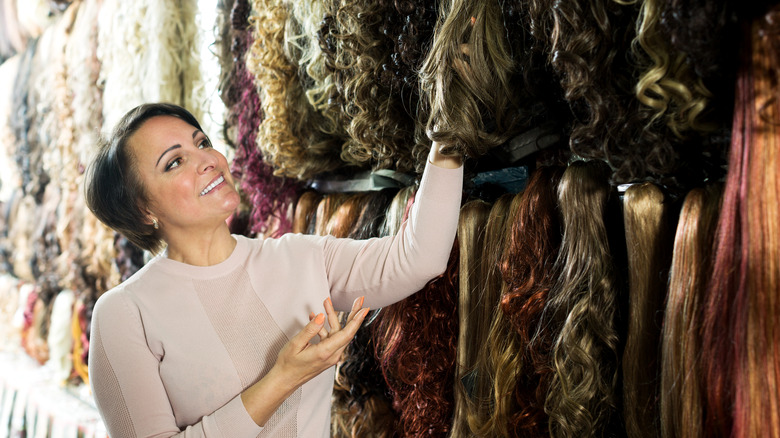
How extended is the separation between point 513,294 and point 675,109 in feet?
1.28

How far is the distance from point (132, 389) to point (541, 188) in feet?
2.71

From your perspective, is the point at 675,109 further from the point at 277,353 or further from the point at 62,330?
the point at 62,330

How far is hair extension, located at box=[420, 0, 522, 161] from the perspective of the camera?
1020 mm

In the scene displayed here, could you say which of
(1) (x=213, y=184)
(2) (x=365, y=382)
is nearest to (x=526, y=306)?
(2) (x=365, y=382)

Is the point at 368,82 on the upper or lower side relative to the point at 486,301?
upper

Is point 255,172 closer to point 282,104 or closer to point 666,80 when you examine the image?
point 282,104

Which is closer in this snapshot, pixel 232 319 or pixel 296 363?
pixel 296 363

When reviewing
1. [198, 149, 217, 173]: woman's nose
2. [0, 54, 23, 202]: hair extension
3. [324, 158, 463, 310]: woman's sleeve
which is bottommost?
[324, 158, 463, 310]: woman's sleeve

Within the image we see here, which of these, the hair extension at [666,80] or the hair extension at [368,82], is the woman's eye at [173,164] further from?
the hair extension at [666,80]

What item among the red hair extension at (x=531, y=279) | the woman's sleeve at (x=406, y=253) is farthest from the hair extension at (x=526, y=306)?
the woman's sleeve at (x=406, y=253)

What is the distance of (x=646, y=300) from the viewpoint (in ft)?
2.91

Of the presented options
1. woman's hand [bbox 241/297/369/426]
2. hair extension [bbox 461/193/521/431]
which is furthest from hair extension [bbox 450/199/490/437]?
woman's hand [bbox 241/297/369/426]

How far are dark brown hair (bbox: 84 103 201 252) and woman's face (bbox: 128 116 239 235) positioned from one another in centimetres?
2

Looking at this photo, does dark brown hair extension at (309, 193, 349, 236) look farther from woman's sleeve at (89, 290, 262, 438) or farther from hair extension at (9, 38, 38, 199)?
hair extension at (9, 38, 38, 199)
